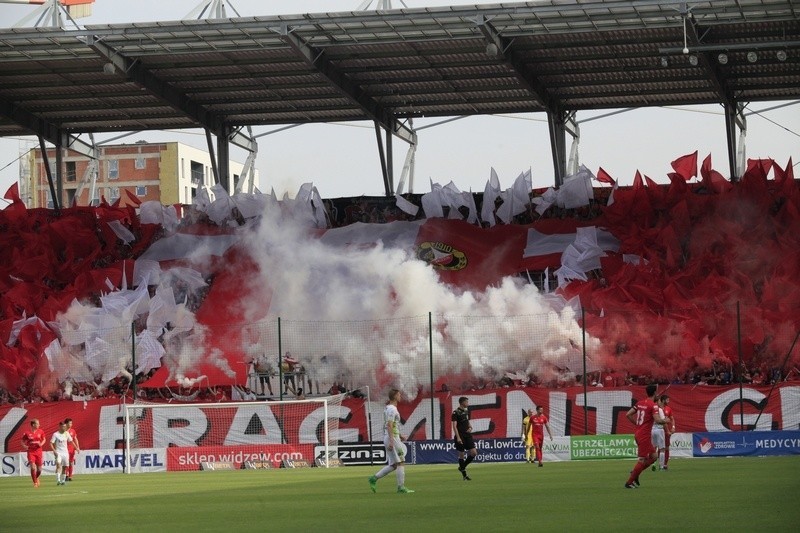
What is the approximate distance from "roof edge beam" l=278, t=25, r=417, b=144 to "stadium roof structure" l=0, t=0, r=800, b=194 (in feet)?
0.22

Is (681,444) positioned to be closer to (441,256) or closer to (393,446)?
(393,446)

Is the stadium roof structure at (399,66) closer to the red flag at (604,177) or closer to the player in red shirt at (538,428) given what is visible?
the red flag at (604,177)

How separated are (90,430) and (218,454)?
4355 mm

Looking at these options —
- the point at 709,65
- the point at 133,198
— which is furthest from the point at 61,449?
the point at 709,65

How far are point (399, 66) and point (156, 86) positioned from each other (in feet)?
28.7

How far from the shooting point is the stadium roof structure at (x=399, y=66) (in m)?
37.8

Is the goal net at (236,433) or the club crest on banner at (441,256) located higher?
the club crest on banner at (441,256)

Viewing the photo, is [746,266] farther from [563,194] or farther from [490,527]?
[490,527]

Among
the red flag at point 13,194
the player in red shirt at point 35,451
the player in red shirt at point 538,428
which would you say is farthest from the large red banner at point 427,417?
the red flag at point 13,194

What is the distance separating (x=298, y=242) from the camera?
45969 millimetres

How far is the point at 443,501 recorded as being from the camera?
64.8 feet

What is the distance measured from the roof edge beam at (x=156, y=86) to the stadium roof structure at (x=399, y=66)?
2.6 inches

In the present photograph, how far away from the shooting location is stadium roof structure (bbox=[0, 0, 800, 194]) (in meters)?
37.8

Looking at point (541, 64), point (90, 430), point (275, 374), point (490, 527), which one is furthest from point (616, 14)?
point (490, 527)
